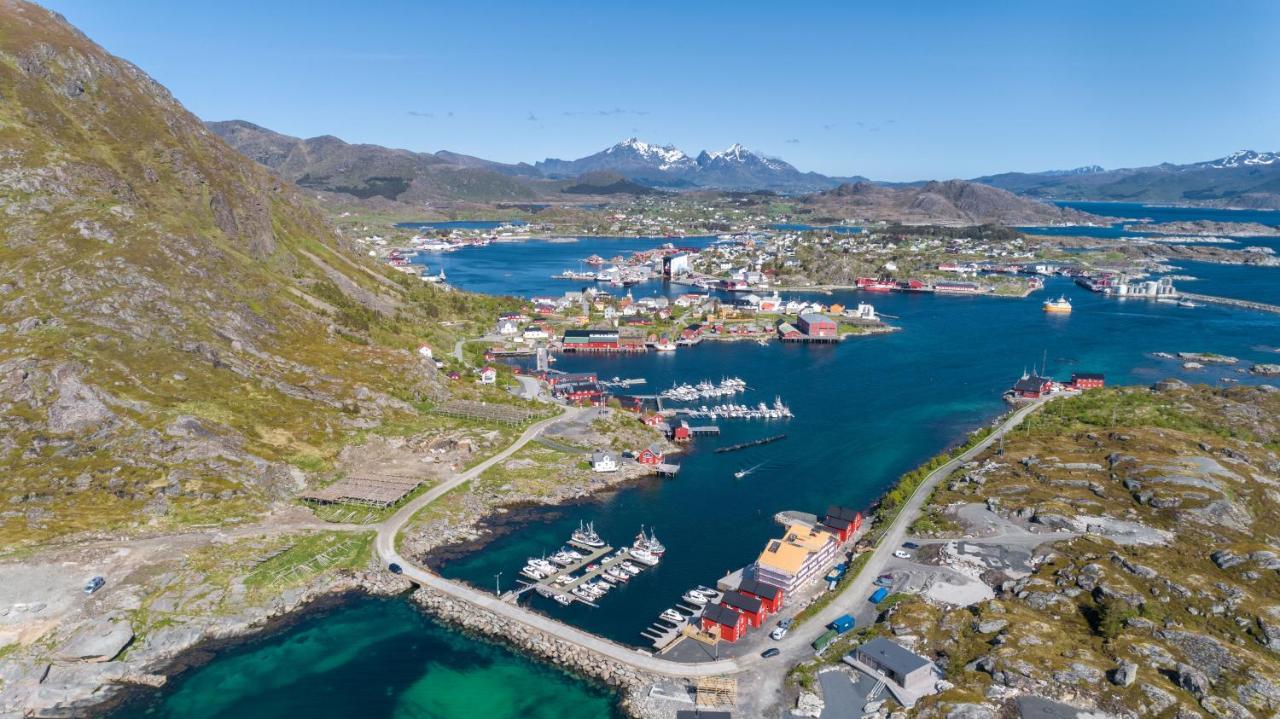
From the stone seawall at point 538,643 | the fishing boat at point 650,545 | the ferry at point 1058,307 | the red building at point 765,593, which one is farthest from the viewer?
the ferry at point 1058,307

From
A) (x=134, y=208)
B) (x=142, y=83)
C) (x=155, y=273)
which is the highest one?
(x=142, y=83)

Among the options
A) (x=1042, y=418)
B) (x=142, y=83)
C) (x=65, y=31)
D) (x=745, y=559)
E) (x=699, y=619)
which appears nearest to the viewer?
(x=699, y=619)

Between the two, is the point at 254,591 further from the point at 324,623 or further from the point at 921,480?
the point at 921,480

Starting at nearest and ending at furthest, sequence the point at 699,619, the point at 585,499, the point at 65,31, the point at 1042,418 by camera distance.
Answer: the point at 699,619 < the point at 585,499 < the point at 1042,418 < the point at 65,31

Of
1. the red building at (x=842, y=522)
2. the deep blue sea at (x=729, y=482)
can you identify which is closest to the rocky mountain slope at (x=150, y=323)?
the deep blue sea at (x=729, y=482)

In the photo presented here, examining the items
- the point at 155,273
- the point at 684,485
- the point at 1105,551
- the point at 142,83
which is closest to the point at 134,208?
the point at 155,273

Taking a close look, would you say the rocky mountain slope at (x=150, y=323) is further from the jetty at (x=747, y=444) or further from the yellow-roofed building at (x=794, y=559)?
the yellow-roofed building at (x=794, y=559)

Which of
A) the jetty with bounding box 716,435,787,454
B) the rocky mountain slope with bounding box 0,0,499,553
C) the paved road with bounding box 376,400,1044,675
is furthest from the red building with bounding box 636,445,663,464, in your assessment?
the rocky mountain slope with bounding box 0,0,499,553
